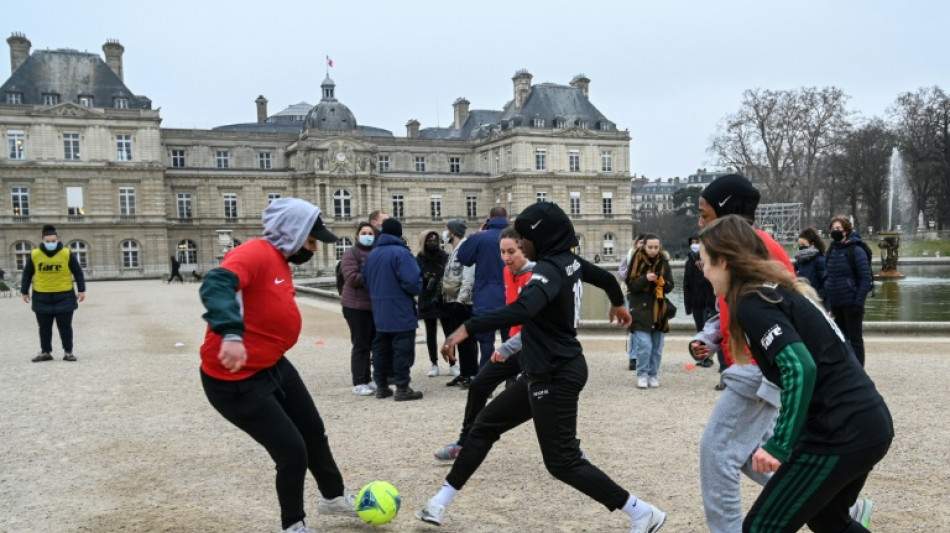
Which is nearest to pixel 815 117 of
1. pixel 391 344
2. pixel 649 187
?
pixel 391 344

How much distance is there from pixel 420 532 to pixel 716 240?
242cm

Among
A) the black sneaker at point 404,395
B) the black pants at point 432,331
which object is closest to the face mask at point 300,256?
the black sneaker at point 404,395

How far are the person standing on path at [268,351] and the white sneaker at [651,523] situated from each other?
5.80 feet

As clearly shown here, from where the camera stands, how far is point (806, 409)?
291 centimetres

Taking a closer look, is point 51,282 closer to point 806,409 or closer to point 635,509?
point 635,509

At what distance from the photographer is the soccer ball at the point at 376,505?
4473 millimetres

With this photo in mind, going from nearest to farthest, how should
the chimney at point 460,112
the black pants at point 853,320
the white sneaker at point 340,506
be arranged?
the white sneaker at point 340,506 → the black pants at point 853,320 → the chimney at point 460,112

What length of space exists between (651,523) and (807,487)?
1364mm

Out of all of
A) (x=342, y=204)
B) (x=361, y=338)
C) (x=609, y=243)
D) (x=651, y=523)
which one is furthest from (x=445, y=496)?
(x=609, y=243)

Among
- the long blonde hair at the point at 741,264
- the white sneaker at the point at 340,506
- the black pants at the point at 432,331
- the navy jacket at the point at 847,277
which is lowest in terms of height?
the white sneaker at the point at 340,506

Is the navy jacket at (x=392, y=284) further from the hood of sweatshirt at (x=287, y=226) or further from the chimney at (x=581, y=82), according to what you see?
the chimney at (x=581, y=82)

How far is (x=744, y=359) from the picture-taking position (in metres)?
3.39

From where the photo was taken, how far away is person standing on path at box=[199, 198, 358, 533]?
13.1 ft

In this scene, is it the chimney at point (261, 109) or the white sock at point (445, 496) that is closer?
the white sock at point (445, 496)
